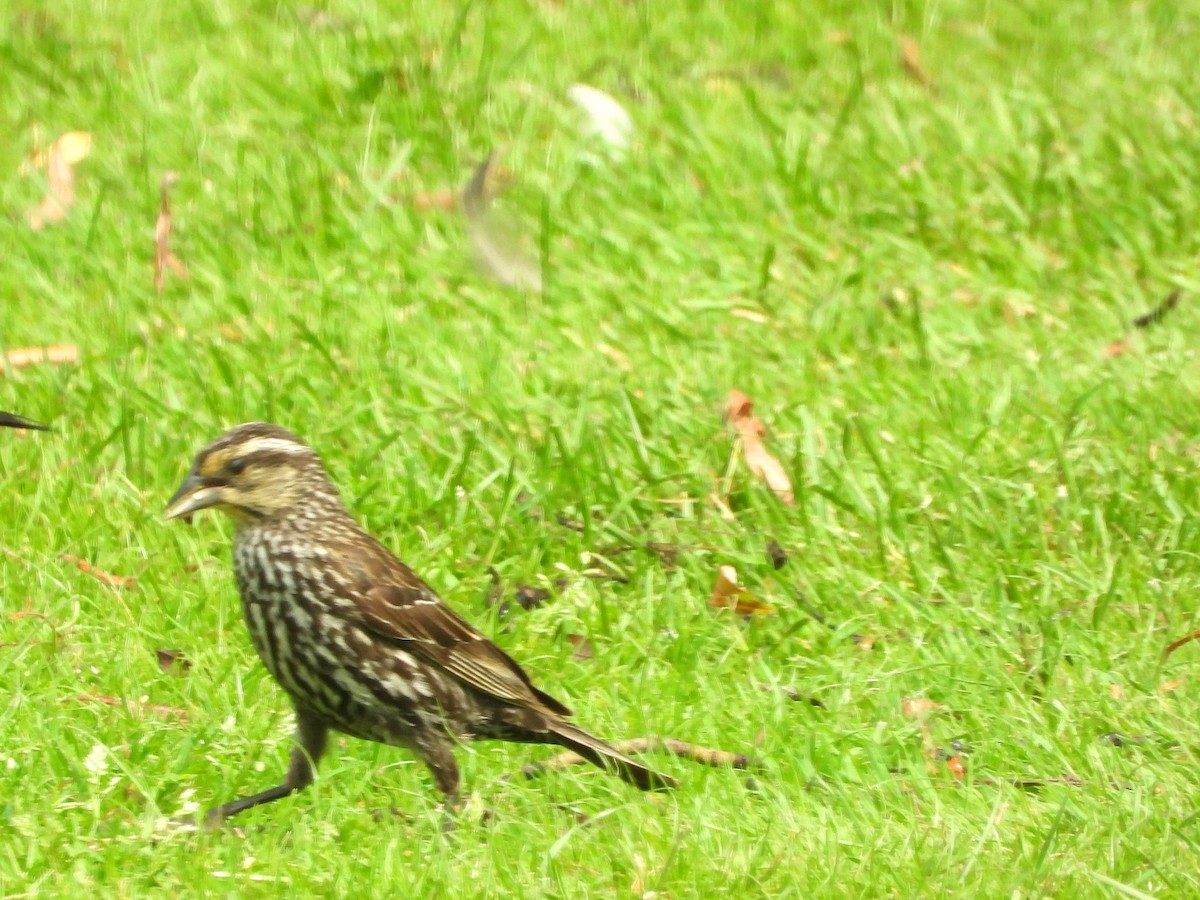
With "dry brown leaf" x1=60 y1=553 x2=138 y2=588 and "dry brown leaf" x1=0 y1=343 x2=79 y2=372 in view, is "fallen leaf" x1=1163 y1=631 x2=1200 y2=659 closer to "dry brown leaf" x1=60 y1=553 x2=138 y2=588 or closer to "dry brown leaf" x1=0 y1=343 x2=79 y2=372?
"dry brown leaf" x1=60 y1=553 x2=138 y2=588

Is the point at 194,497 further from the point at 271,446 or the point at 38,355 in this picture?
the point at 38,355

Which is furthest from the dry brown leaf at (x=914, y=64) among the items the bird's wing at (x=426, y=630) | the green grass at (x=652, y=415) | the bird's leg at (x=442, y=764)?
the bird's leg at (x=442, y=764)

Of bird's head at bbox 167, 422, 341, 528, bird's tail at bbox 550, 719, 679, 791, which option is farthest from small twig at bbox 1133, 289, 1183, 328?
bird's head at bbox 167, 422, 341, 528

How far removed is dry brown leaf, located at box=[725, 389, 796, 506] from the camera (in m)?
6.96

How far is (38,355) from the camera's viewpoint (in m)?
7.51

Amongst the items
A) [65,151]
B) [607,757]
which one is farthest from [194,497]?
[65,151]

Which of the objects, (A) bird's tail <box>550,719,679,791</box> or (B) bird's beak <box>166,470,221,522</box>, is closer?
(A) bird's tail <box>550,719,679,791</box>

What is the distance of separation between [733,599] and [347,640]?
164 centimetres

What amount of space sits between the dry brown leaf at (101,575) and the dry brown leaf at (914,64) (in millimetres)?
5077

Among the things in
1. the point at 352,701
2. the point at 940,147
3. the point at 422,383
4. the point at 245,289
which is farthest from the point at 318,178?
the point at 352,701

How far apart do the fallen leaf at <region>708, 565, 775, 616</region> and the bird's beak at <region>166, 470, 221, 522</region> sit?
5.70 feet

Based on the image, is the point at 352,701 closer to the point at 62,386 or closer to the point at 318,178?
the point at 62,386

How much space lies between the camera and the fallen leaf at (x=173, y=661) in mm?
5871

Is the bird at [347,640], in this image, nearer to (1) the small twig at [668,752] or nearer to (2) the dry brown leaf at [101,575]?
(1) the small twig at [668,752]
